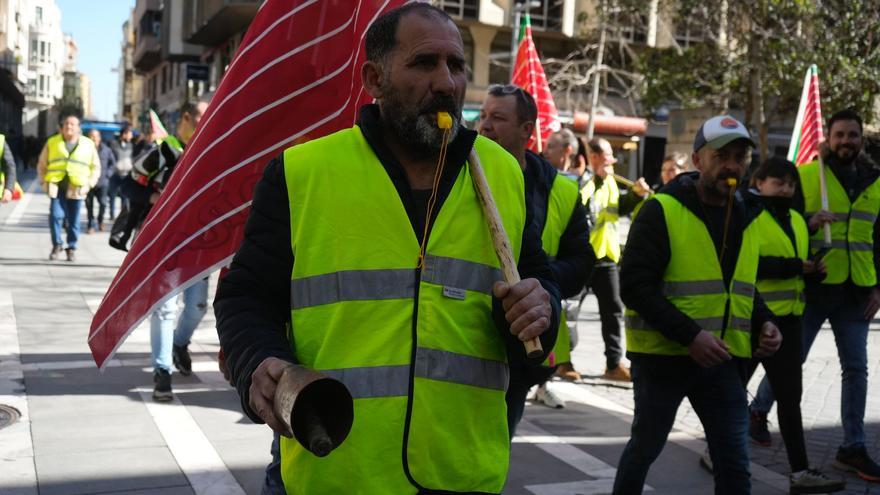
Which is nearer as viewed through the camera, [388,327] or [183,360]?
[388,327]

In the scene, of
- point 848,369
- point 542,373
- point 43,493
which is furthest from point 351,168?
point 848,369

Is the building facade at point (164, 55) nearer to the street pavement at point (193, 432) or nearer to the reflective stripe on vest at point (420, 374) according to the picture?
the street pavement at point (193, 432)

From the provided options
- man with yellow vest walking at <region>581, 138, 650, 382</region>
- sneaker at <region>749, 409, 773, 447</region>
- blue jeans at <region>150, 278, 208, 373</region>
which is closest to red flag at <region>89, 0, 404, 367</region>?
blue jeans at <region>150, 278, 208, 373</region>

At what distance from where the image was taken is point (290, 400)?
2.03 meters

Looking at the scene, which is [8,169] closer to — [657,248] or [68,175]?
[68,175]

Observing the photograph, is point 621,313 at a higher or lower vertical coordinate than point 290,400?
lower

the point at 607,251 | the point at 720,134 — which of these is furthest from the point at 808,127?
the point at 720,134

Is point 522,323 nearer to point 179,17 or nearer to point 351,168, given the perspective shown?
point 351,168

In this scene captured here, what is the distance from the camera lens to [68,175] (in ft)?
47.4

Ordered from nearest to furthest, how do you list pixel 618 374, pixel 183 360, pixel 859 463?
pixel 859 463, pixel 183 360, pixel 618 374

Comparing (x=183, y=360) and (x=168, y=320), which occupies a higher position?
(x=168, y=320)

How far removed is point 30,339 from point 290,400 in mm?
7512

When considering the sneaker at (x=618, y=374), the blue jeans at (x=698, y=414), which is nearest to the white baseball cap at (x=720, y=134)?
the blue jeans at (x=698, y=414)

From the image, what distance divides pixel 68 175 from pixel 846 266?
10.9m
